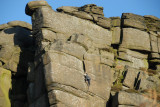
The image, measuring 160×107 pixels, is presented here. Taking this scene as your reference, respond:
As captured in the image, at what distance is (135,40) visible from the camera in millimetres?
37969

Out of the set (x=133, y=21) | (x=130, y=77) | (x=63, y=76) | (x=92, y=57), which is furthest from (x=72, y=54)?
(x=133, y=21)

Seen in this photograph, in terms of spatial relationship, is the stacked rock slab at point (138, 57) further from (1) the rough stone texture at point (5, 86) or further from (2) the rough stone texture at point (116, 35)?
(1) the rough stone texture at point (5, 86)

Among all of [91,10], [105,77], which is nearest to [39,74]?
[105,77]

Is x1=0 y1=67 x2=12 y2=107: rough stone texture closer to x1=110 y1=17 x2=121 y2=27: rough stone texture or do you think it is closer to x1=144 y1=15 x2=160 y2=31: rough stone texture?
x1=110 y1=17 x2=121 y2=27: rough stone texture

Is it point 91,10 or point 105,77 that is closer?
point 105,77

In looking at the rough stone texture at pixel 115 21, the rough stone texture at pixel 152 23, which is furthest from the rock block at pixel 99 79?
the rough stone texture at pixel 152 23

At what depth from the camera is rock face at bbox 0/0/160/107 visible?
28938 millimetres

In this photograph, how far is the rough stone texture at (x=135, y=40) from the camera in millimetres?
37625

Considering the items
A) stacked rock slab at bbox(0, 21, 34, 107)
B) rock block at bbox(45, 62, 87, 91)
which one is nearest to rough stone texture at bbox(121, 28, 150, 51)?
stacked rock slab at bbox(0, 21, 34, 107)

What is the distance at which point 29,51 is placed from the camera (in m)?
36.2

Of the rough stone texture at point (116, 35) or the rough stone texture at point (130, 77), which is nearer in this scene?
the rough stone texture at point (130, 77)

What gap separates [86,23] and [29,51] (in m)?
5.28

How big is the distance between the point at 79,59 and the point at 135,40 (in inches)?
344

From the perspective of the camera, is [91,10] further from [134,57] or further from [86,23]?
[134,57]
